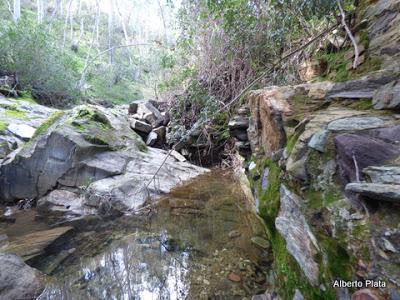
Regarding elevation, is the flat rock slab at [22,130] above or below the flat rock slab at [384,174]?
above

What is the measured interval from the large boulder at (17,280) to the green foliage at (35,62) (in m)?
9.95

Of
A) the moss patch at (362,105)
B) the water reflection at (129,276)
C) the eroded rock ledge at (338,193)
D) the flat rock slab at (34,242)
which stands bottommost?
the water reflection at (129,276)

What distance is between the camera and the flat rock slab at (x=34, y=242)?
325 centimetres

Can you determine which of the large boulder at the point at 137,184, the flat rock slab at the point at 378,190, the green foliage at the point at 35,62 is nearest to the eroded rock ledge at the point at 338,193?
the flat rock slab at the point at 378,190

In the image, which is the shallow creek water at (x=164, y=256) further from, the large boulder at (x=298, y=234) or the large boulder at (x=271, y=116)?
the large boulder at (x=271, y=116)

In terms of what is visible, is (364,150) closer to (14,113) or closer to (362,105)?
(362,105)

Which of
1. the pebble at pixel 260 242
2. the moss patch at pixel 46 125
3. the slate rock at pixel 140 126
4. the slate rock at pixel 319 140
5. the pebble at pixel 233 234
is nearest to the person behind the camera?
the slate rock at pixel 319 140

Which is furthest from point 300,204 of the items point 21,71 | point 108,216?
point 21,71

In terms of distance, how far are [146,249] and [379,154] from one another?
2784mm

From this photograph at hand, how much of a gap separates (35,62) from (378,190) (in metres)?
12.5

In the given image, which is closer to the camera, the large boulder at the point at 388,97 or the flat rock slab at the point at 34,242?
the large boulder at the point at 388,97

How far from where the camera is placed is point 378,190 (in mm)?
1211

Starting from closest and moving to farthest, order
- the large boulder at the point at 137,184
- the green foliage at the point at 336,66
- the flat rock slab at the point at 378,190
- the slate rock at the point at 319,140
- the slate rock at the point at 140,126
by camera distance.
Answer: the flat rock slab at the point at 378,190, the slate rock at the point at 319,140, the green foliage at the point at 336,66, the large boulder at the point at 137,184, the slate rock at the point at 140,126

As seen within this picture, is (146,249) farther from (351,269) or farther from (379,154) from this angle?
(379,154)
